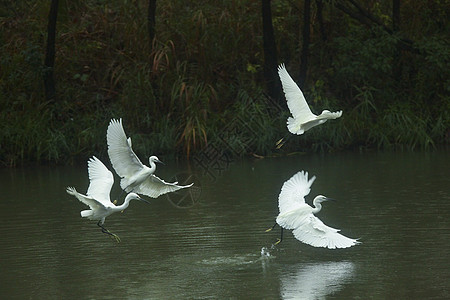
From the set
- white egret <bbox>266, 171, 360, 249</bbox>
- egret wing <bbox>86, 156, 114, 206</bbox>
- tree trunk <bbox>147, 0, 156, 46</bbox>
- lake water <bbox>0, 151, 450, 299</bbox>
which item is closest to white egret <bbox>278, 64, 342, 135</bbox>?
lake water <bbox>0, 151, 450, 299</bbox>

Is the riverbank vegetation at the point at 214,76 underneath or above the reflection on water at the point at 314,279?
above

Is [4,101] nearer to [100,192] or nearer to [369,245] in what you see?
[100,192]

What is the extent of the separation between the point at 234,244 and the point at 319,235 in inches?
56.2

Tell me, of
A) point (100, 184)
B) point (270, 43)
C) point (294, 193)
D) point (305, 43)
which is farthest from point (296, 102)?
point (305, 43)

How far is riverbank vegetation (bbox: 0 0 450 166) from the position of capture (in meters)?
19.4

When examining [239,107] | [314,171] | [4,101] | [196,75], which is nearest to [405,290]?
[314,171]

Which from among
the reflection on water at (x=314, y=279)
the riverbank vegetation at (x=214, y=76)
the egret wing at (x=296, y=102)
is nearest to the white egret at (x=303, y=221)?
the reflection on water at (x=314, y=279)

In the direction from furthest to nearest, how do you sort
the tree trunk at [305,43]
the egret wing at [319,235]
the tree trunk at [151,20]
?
the tree trunk at [305,43]
the tree trunk at [151,20]
the egret wing at [319,235]

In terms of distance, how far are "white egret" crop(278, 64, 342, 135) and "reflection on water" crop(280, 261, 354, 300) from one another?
8.82ft

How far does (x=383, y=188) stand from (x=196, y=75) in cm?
817

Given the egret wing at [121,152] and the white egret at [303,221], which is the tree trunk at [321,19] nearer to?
the egret wing at [121,152]

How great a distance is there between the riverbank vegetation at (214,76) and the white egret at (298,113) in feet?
22.7

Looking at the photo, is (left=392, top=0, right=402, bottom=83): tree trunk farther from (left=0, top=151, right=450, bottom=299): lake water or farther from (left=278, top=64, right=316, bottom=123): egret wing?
(left=278, top=64, right=316, bottom=123): egret wing

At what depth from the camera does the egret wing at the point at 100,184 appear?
34.9 feet
